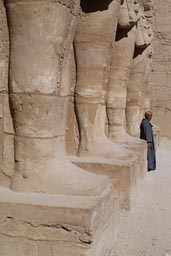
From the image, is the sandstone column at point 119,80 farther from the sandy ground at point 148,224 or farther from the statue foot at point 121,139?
the sandy ground at point 148,224

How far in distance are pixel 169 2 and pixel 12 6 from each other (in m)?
11.8

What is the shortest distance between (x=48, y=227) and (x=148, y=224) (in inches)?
79.5

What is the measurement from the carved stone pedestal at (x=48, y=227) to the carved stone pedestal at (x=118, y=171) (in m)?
1.87

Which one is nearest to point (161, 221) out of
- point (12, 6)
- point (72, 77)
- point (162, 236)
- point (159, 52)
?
point (162, 236)

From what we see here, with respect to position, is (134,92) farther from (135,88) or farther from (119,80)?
(119,80)

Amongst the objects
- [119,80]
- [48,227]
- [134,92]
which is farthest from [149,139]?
[48,227]

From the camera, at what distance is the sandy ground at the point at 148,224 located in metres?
4.24

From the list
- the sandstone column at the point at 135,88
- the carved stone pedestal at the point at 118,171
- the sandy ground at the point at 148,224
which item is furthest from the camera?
the sandstone column at the point at 135,88

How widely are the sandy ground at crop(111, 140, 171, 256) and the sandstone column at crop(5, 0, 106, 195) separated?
0.91m

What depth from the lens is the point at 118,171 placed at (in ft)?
17.8

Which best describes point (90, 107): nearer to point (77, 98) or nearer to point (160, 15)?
point (77, 98)

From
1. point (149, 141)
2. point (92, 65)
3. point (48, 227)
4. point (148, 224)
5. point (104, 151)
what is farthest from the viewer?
point (149, 141)

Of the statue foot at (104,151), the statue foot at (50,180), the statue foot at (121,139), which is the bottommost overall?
the statue foot at (121,139)

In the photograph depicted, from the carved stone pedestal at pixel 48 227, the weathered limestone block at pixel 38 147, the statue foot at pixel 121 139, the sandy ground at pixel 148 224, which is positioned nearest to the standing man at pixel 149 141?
the sandy ground at pixel 148 224
